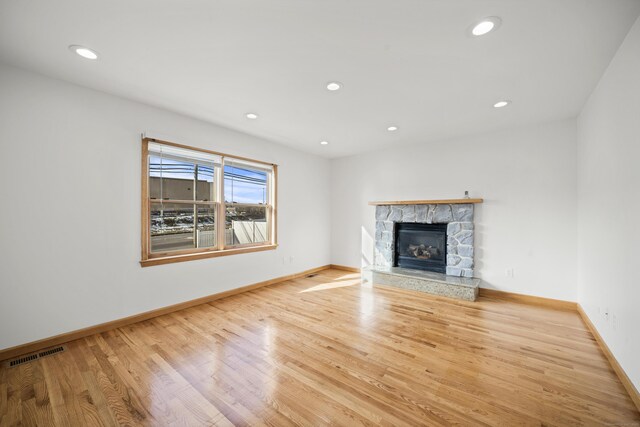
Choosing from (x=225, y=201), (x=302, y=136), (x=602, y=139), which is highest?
(x=302, y=136)

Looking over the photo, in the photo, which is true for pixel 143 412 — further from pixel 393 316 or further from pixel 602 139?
pixel 602 139

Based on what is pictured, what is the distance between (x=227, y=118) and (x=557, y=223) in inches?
187

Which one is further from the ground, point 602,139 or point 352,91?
point 352,91

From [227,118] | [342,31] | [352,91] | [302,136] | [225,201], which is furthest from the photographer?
[302,136]

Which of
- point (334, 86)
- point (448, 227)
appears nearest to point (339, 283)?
point (448, 227)

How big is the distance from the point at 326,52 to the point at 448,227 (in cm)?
345

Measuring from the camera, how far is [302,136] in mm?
4285

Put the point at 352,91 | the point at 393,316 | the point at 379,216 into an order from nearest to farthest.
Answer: the point at 352,91
the point at 393,316
the point at 379,216

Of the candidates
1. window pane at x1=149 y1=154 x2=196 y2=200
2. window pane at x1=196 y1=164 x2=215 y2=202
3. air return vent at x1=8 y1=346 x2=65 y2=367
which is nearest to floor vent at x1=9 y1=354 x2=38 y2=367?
air return vent at x1=8 y1=346 x2=65 y2=367

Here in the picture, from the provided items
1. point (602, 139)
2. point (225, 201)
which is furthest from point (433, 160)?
point (225, 201)

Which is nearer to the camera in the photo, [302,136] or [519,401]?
[519,401]

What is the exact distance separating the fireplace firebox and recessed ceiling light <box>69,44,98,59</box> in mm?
4681

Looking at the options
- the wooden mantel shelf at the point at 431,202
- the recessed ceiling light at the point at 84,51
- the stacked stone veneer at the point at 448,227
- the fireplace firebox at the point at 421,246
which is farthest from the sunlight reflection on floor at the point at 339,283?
the recessed ceiling light at the point at 84,51

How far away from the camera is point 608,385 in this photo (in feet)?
6.23
